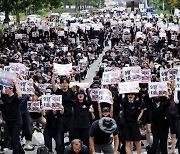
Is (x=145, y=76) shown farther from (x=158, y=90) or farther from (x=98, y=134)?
(x=98, y=134)

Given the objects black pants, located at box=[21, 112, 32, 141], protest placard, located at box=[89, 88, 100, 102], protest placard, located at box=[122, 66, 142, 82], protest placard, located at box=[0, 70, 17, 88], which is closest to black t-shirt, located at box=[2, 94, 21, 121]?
protest placard, located at box=[0, 70, 17, 88]

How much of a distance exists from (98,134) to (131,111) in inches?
58.3

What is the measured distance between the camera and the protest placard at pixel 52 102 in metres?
11.0

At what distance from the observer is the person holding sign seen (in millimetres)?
10734

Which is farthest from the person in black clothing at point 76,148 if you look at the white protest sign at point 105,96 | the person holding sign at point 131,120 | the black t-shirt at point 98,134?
the white protest sign at point 105,96

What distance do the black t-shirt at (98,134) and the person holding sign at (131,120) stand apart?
1323mm

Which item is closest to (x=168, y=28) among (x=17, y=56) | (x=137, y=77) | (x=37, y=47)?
(x=37, y=47)

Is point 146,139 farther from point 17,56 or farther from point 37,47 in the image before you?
point 37,47

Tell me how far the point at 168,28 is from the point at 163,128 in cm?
2135

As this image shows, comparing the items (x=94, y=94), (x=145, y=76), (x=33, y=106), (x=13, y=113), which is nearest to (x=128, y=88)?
(x=94, y=94)

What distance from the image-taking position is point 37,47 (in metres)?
25.5

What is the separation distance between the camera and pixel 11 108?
10.8 metres

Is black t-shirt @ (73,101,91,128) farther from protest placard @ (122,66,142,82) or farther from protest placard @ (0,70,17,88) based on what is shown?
protest placard @ (122,66,142,82)

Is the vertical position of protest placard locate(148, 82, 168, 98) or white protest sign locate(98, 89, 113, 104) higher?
protest placard locate(148, 82, 168, 98)
